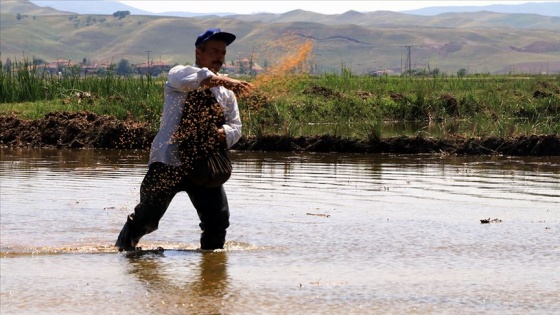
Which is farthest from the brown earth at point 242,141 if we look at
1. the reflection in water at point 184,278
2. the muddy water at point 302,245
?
the reflection in water at point 184,278

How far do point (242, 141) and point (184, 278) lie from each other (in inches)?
417

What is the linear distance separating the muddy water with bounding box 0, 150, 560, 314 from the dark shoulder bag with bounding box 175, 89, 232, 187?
62cm

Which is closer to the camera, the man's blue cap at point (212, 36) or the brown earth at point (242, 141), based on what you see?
the man's blue cap at point (212, 36)

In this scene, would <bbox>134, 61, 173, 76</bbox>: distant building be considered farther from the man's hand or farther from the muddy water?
the man's hand

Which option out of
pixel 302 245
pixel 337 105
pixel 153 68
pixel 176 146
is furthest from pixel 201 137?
pixel 153 68

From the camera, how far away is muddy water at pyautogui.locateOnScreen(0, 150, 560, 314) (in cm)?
677

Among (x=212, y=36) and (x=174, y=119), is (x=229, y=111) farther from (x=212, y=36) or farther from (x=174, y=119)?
(x=212, y=36)

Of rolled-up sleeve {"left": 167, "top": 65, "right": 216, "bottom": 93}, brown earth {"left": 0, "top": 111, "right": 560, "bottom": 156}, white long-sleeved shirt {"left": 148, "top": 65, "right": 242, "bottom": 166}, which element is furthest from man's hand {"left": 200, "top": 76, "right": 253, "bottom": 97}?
brown earth {"left": 0, "top": 111, "right": 560, "bottom": 156}

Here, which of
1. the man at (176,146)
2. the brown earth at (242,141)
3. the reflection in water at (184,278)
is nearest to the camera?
the reflection in water at (184,278)

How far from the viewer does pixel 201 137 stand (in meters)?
8.11

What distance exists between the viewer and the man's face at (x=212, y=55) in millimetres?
8148

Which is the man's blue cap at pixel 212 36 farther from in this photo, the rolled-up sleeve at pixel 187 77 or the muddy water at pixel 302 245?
the muddy water at pixel 302 245

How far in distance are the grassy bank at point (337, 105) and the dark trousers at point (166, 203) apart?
9.30m

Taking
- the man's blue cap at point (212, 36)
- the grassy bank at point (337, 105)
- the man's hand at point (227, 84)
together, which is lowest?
the grassy bank at point (337, 105)
